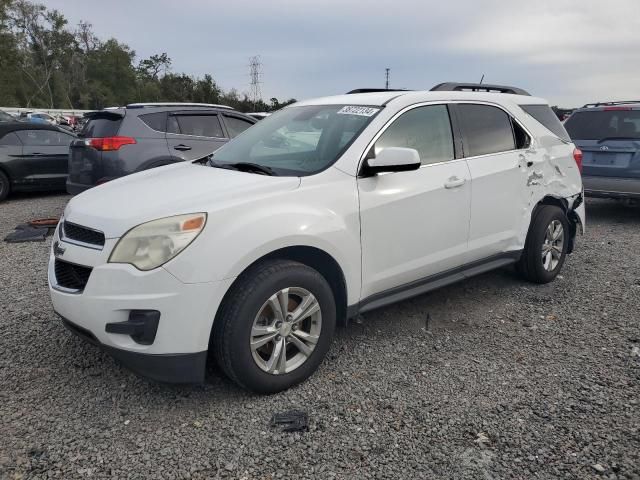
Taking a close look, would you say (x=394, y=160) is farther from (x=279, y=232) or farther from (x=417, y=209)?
(x=279, y=232)

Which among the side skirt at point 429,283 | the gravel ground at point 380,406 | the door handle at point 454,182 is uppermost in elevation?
the door handle at point 454,182

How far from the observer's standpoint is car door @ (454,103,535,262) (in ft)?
13.0

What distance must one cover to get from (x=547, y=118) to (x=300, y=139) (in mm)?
2573

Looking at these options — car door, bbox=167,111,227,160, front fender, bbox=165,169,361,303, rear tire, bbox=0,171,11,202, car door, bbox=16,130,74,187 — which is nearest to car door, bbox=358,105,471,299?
front fender, bbox=165,169,361,303

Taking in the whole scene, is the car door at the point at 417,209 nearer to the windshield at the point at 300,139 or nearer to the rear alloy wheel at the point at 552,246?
the windshield at the point at 300,139

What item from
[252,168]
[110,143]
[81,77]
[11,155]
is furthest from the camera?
[81,77]

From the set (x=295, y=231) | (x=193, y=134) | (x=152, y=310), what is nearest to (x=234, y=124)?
(x=193, y=134)

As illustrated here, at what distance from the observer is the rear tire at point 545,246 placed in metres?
4.56

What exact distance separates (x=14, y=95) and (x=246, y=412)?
78589mm

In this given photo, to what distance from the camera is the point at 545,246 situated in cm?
473

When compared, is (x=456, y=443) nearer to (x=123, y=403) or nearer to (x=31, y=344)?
(x=123, y=403)

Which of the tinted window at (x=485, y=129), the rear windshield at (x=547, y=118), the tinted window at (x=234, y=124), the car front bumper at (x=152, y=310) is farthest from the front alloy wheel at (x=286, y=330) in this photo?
the tinted window at (x=234, y=124)

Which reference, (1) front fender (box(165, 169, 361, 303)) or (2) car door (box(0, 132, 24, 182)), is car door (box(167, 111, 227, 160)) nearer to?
(2) car door (box(0, 132, 24, 182))

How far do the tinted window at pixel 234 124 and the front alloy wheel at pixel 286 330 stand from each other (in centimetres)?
532
